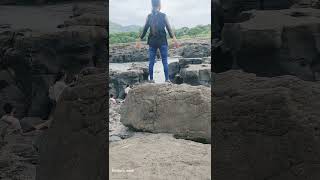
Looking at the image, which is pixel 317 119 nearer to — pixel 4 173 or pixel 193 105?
pixel 4 173

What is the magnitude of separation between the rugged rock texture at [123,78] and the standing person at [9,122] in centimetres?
634

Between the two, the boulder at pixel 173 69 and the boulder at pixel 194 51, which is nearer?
the boulder at pixel 173 69

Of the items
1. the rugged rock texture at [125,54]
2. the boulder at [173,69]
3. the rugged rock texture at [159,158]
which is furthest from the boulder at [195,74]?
the rugged rock texture at [159,158]

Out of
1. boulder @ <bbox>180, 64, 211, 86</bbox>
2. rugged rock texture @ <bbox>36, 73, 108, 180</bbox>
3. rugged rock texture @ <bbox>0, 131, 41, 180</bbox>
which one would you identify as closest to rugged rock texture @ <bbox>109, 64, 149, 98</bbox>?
boulder @ <bbox>180, 64, 211, 86</bbox>

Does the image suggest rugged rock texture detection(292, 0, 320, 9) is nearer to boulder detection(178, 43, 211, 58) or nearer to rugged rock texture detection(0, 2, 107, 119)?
rugged rock texture detection(0, 2, 107, 119)

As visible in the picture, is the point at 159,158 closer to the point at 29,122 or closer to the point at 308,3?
the point at 29,122

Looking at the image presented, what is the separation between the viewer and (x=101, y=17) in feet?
8.79

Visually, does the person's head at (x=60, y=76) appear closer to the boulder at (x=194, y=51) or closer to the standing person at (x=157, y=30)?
the standing person at (x=157, y=30)

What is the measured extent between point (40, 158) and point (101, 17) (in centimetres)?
91

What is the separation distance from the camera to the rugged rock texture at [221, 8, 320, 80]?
2.58 m

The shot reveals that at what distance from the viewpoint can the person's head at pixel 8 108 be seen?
9.27 feet

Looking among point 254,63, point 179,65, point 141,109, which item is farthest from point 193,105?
point 179,65

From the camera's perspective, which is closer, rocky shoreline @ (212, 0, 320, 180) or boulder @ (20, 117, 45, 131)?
rocky shoreline @ (212, 0, 320, 180)

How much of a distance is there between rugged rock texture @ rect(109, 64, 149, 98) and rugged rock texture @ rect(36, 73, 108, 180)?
6.56 metres
